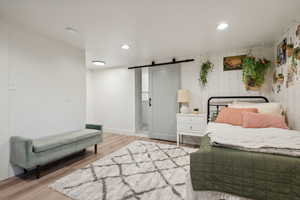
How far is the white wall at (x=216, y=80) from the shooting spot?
3100mm

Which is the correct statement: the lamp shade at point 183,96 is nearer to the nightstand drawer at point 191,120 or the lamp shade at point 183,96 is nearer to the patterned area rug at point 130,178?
the nightstand drawer at point 191,120

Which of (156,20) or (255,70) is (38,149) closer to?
(156,20)

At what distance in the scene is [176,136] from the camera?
375 centimetres

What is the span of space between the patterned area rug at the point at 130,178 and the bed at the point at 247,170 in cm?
58

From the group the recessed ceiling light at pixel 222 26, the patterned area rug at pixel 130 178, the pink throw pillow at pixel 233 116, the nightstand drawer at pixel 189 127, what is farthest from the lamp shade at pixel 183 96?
the recessed ceiling light at pixel 222 26

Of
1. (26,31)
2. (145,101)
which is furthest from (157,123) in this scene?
(26,31)

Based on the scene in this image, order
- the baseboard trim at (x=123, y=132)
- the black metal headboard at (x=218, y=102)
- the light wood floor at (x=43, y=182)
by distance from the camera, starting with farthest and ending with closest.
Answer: the baseboard trim at (x=123, y=132) → the black metal headboard at (x=218, y=102) → the light wood floor at (x=43, y=182)

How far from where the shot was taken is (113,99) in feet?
15.6

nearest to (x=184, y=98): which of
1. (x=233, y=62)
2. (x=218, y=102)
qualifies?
(x=218, y=102)

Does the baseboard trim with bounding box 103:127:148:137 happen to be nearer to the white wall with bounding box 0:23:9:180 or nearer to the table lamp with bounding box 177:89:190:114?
the table lamp with bounding box 177:89:190:114

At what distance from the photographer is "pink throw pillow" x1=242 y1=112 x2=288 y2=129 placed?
195cm

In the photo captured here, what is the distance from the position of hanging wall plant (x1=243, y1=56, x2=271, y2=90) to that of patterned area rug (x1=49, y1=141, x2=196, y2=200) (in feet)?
6.93

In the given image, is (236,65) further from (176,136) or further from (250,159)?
(250,159)

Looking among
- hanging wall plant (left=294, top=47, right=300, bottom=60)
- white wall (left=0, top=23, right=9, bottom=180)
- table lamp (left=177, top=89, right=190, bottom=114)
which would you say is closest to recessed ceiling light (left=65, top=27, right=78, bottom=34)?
white wall (left=0, top=23, right=9, bottom=180)
